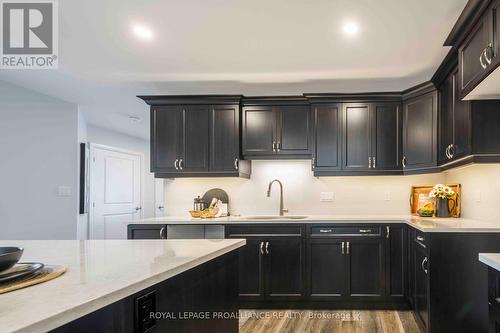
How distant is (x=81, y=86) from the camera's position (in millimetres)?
4160

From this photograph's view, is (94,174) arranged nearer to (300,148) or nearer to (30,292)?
(300,148)

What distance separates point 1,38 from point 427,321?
3883 millimetres

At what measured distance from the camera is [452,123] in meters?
3.29

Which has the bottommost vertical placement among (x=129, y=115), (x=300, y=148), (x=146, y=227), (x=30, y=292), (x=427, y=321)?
(x=427, y=321)

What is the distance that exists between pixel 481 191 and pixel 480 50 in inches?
59.1

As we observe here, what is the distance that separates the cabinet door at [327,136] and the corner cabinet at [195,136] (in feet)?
2.83

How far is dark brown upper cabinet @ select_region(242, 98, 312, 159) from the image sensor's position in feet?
14.1

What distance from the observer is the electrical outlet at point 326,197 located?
4531 millimetres

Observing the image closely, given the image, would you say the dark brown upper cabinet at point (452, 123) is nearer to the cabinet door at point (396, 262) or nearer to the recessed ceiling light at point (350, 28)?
the cabinet door at point (396, 262)

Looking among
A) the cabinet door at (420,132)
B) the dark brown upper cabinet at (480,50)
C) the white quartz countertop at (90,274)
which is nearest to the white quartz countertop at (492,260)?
the dark brown upper cabinet at (480,50)

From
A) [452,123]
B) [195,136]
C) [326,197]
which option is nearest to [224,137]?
[195,136]

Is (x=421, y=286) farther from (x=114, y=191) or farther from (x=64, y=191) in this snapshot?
(x=114, y=191)

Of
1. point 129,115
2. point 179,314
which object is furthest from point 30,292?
point 129,115

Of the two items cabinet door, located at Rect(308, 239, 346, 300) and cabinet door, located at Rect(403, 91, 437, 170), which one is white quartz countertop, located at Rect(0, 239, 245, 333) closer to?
cabinet door, located at Rect(308, 239, 346, 300)
